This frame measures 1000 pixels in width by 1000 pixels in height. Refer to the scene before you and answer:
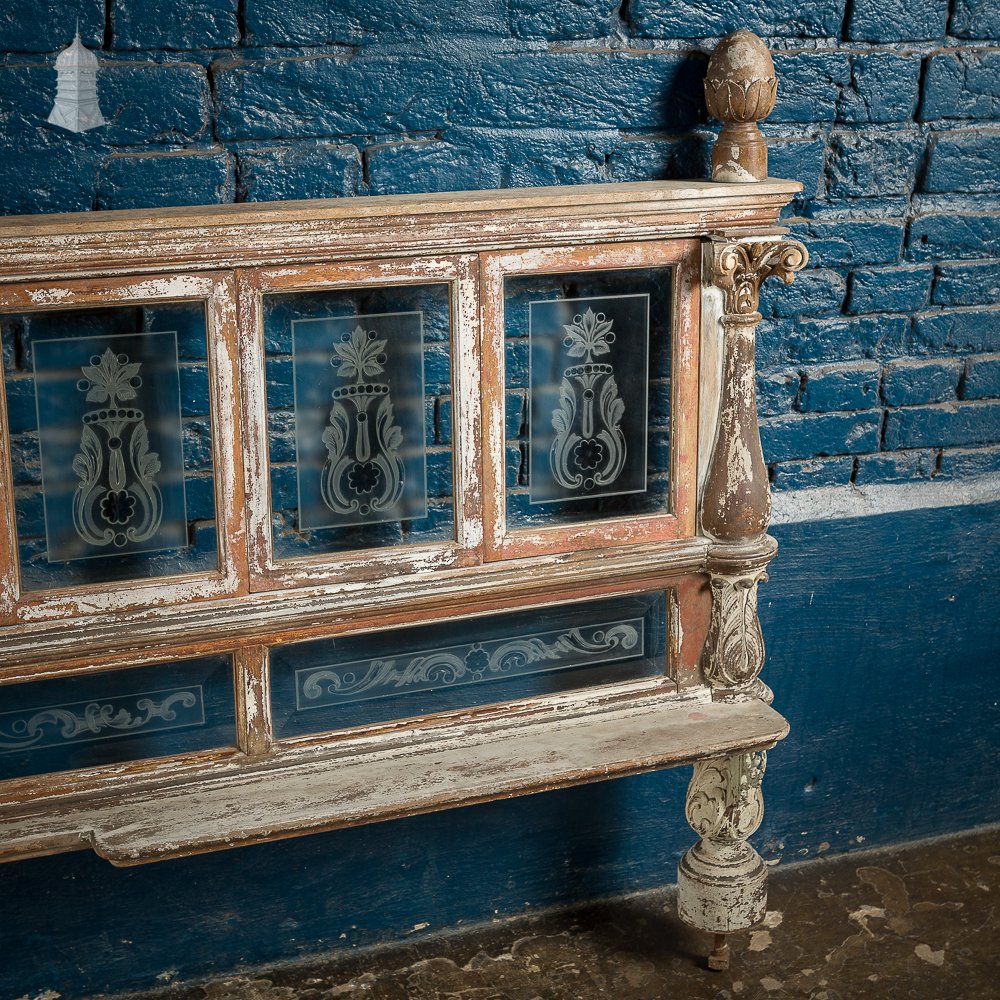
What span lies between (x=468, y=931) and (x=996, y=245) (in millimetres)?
1857

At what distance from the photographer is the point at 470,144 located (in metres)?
2.57

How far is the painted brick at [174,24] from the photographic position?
7.59 ft

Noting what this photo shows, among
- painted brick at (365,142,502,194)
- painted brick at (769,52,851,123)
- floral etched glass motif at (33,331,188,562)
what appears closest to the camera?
floral etched glass motif at (33,331,188,562)

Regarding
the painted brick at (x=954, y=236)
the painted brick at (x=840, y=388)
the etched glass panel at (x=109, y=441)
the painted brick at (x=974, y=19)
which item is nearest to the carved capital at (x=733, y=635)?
the painted brick at (x=840, y=388)

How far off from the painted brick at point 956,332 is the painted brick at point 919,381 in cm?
3

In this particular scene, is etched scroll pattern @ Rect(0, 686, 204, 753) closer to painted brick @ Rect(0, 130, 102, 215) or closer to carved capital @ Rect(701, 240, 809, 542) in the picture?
painted brick @ Rect(0, 130, 102, 215)

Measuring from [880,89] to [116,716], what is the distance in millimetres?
1900

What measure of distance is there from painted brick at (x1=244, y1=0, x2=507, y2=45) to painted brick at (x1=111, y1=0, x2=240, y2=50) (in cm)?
4

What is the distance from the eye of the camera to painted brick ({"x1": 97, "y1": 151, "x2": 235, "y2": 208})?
7.79 ft

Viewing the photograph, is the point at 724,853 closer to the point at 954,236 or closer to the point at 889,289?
the point at 889,289

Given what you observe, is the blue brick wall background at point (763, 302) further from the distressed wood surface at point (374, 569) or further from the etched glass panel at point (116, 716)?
the etched glass panel at point (116, 716)

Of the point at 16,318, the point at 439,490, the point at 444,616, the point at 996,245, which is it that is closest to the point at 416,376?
the point at 439,490

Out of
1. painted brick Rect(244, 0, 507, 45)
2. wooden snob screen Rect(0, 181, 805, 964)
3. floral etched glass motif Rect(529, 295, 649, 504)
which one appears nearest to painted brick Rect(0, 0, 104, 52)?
painted brick Rect(244, 0, 507, 45)

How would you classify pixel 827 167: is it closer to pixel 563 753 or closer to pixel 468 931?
pixel 563 753
